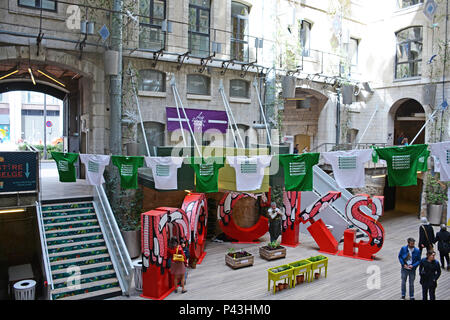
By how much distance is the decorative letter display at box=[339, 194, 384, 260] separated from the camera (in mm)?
15281

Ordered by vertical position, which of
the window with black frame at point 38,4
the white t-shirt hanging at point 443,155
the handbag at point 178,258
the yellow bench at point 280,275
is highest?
the window with black frame at point 38,4

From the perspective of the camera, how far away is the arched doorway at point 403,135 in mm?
26234

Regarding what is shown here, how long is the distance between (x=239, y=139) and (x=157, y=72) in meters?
5.61

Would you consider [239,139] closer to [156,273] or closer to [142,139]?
[142,139]

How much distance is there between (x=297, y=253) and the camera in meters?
16.4

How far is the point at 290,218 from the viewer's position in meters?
17.3

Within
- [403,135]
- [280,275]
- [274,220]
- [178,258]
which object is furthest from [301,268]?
[403,135]

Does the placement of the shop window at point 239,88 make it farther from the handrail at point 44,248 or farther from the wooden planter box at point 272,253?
the handrail at point 44,248

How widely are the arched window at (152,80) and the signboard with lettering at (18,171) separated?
6.54 metres

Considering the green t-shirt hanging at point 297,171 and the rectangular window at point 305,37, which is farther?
the rectangular window at point 305,37

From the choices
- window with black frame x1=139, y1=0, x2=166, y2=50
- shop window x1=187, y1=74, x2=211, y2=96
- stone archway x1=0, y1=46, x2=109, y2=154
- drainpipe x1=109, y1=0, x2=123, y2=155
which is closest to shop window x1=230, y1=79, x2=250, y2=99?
shop window x1=187, y1=74, x2=211, y2=96

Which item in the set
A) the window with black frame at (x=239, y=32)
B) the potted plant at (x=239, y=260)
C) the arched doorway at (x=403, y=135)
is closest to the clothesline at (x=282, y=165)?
the potted plant at (x=239, y=260)

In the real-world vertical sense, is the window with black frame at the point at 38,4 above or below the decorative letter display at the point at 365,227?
above

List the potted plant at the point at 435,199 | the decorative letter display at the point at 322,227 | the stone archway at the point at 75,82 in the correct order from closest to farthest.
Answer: the stone archway at the point at 75,82 < the decorative letter display at the point at 322,227 < the potted plant at the point at 435,199
